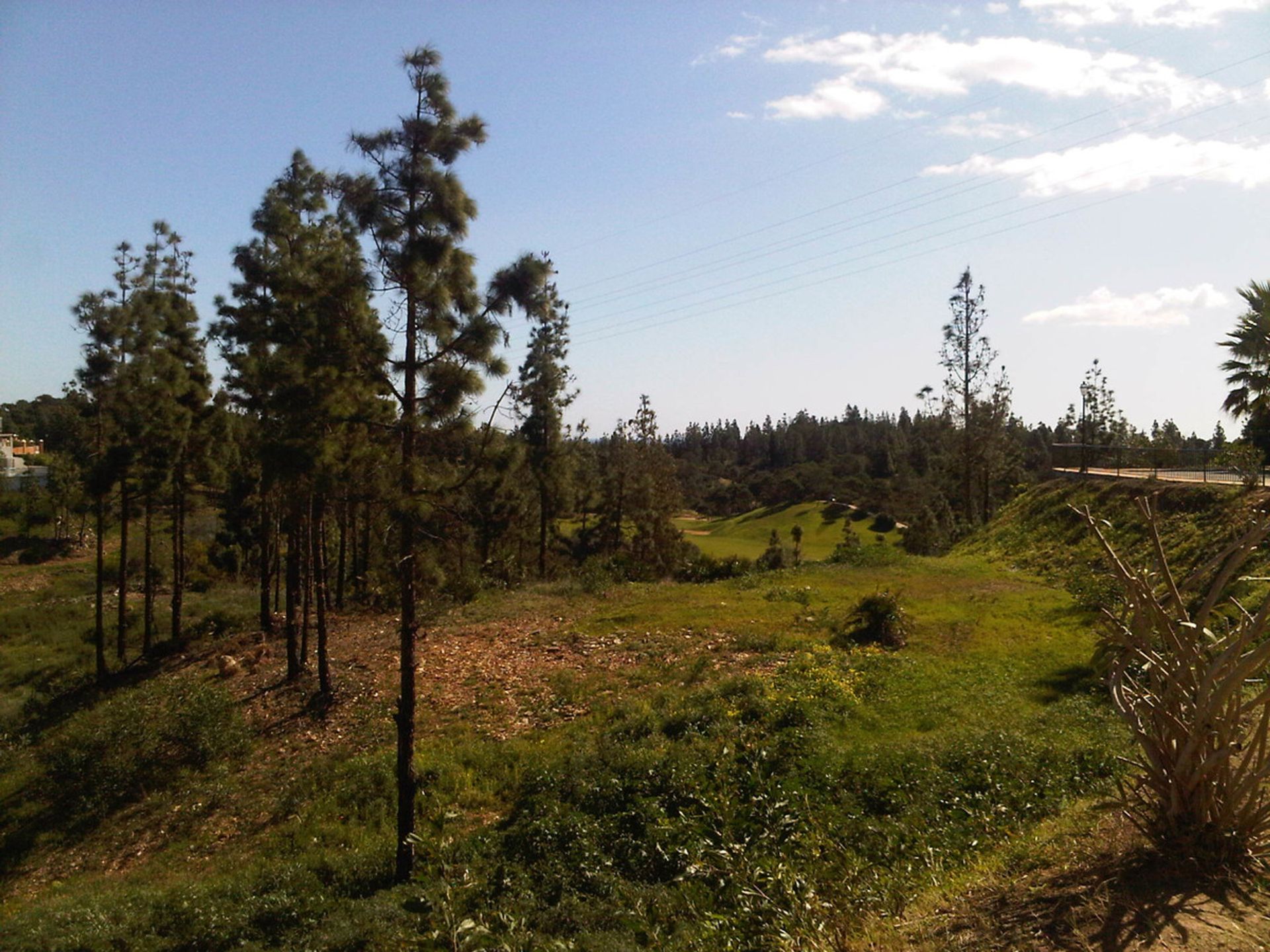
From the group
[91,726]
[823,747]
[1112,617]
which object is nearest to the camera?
[1112,617]

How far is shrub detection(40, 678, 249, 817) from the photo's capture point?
46.1 feet

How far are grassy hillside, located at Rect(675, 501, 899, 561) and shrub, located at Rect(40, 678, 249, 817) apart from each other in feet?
125

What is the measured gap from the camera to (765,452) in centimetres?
12212

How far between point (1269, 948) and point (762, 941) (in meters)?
3.16

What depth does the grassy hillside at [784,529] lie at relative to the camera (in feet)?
190

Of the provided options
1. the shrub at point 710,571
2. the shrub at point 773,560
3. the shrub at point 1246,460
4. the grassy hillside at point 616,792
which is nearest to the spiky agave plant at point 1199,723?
the grassy hillside at point 616,792

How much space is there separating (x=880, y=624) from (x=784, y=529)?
174 ft

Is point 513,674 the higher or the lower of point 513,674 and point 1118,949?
the lower

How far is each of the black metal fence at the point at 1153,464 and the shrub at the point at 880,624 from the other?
9700mm

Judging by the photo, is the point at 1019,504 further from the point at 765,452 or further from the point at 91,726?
the point at 765,452

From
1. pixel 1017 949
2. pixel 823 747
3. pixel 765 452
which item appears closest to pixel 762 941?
pixel 1017 949

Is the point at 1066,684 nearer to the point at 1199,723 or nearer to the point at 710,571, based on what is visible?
the point at 1199,723

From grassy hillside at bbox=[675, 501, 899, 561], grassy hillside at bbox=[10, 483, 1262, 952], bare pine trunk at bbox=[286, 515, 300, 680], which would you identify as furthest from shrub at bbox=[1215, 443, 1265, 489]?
grassy hillside at bbox=[675, 501, 899, 561]

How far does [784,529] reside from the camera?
2734 inches
